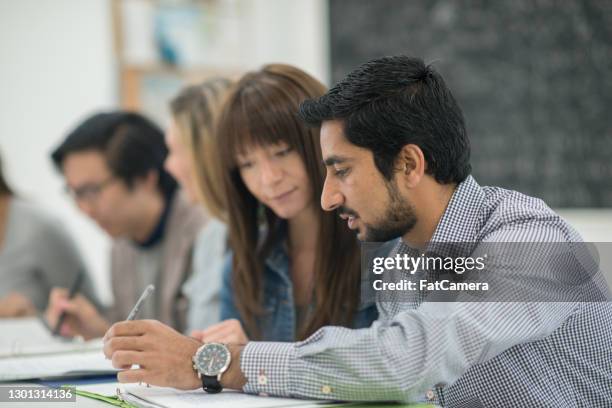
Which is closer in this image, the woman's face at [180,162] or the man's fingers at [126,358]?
the man's fingers at [126,358]

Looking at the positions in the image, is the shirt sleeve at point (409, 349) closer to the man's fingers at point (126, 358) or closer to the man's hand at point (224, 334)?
the man's fingers at point (126, 358)

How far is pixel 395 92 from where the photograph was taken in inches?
51.8

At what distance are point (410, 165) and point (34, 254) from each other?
2017mm

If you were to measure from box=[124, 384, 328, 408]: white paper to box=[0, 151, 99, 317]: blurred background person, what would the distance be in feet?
5.60

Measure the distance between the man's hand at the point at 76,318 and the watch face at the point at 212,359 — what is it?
45.7 inches

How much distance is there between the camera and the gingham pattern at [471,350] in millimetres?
1162

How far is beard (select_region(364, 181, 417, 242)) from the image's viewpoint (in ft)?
4.38

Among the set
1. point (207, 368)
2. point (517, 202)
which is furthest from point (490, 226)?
point (207, 368)

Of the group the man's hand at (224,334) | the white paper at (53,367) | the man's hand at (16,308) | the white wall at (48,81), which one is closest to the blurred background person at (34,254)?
the man's hand at (16,308)

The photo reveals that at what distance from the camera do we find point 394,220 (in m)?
1.34

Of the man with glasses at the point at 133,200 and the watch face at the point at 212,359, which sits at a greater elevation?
the watch face at the point at 212,359

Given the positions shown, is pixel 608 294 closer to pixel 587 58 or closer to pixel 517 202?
pixel 517 202

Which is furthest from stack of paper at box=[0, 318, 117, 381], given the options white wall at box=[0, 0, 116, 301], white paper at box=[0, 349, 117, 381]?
white wall at box=[0, 0, 116, 301]

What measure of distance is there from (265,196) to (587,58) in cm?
169
